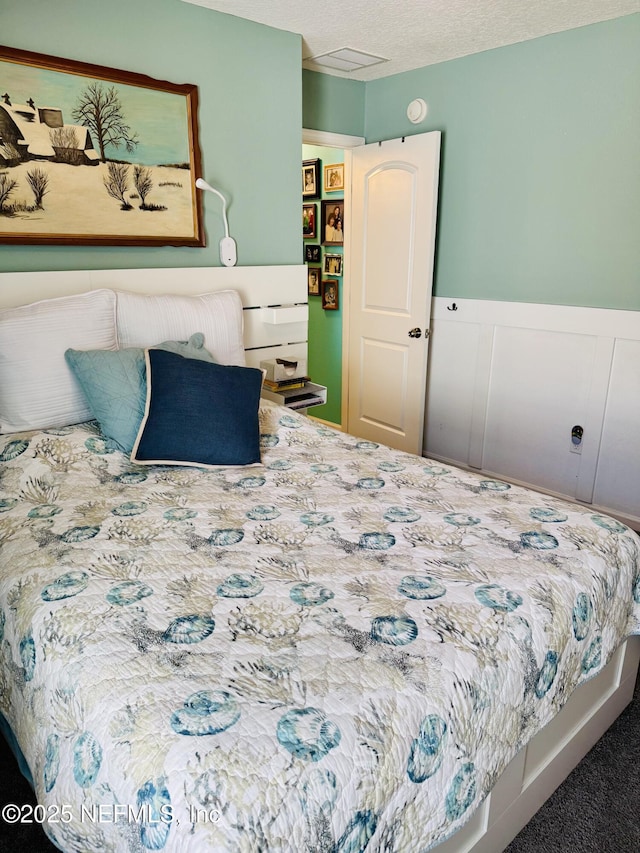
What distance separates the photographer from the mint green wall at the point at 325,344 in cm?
445

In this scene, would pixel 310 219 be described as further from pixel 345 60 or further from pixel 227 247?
pixel 227 247

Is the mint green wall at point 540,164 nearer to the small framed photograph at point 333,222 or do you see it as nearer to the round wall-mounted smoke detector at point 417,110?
the round wall-mounted smoke detector at point 417,110

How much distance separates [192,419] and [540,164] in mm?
2289

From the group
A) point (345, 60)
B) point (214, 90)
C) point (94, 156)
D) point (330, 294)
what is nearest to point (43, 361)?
point (94, 156)

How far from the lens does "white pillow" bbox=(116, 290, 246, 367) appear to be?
243 centimetres

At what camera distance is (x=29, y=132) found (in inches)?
89.5

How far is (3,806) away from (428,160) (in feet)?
11.1

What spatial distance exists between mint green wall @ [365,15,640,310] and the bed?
1591 millimetres

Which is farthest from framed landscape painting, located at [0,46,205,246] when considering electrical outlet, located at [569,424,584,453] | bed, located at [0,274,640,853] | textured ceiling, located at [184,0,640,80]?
electrical outlet, located at [569,424,584,453]

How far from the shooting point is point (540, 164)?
3.07 m

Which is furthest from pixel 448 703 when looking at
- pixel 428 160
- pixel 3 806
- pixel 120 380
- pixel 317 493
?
pixel 428 160

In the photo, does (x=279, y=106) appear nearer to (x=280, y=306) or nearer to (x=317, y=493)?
(x=280, y=306)

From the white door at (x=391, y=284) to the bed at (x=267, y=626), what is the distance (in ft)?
5.36

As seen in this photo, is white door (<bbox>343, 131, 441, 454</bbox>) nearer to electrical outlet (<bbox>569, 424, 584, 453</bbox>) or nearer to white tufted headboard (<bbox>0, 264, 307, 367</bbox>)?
white tufted headboard (<bbox>0, 264, 307, 367</bbox>)
